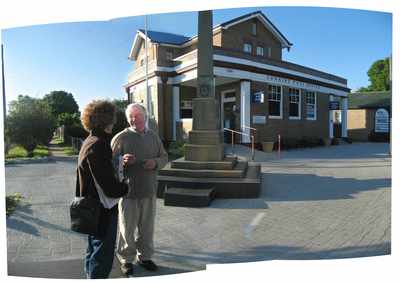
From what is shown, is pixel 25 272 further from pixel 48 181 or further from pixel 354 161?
pixel 354 161

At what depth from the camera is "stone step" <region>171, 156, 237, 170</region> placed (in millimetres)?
3324

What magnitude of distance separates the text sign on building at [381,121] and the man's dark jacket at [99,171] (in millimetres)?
2831

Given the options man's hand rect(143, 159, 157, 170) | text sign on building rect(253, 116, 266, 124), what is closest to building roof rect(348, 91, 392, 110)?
text sign on building rect(253, 116, 266, 124)

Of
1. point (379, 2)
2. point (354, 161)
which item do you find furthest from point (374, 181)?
point (379, 2)

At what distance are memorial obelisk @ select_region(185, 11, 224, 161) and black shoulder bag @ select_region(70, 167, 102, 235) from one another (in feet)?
4.62

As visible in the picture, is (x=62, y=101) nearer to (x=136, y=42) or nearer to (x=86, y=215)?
(x=136, y=42)

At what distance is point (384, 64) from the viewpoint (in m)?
2.92

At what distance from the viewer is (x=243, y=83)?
307 cm

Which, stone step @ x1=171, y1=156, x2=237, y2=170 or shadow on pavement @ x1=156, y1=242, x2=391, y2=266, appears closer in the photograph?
shadow on pavement @ x1=156, y1=242, x2=391, y2=266

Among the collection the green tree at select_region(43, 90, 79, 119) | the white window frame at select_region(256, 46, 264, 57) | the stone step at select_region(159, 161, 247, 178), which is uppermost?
the white window frame at select_region(256, 46, 264, 57)

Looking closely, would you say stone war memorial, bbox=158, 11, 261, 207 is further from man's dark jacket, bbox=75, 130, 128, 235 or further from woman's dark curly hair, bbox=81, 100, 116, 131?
woman's dark curly hair, bbox=81, 100, 116, 131

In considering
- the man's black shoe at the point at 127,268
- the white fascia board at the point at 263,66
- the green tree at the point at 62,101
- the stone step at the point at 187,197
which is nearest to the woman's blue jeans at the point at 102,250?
the man's black shoe at the point at 127,268

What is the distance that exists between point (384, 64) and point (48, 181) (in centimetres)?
402

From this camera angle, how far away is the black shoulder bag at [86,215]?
209 centimetres
